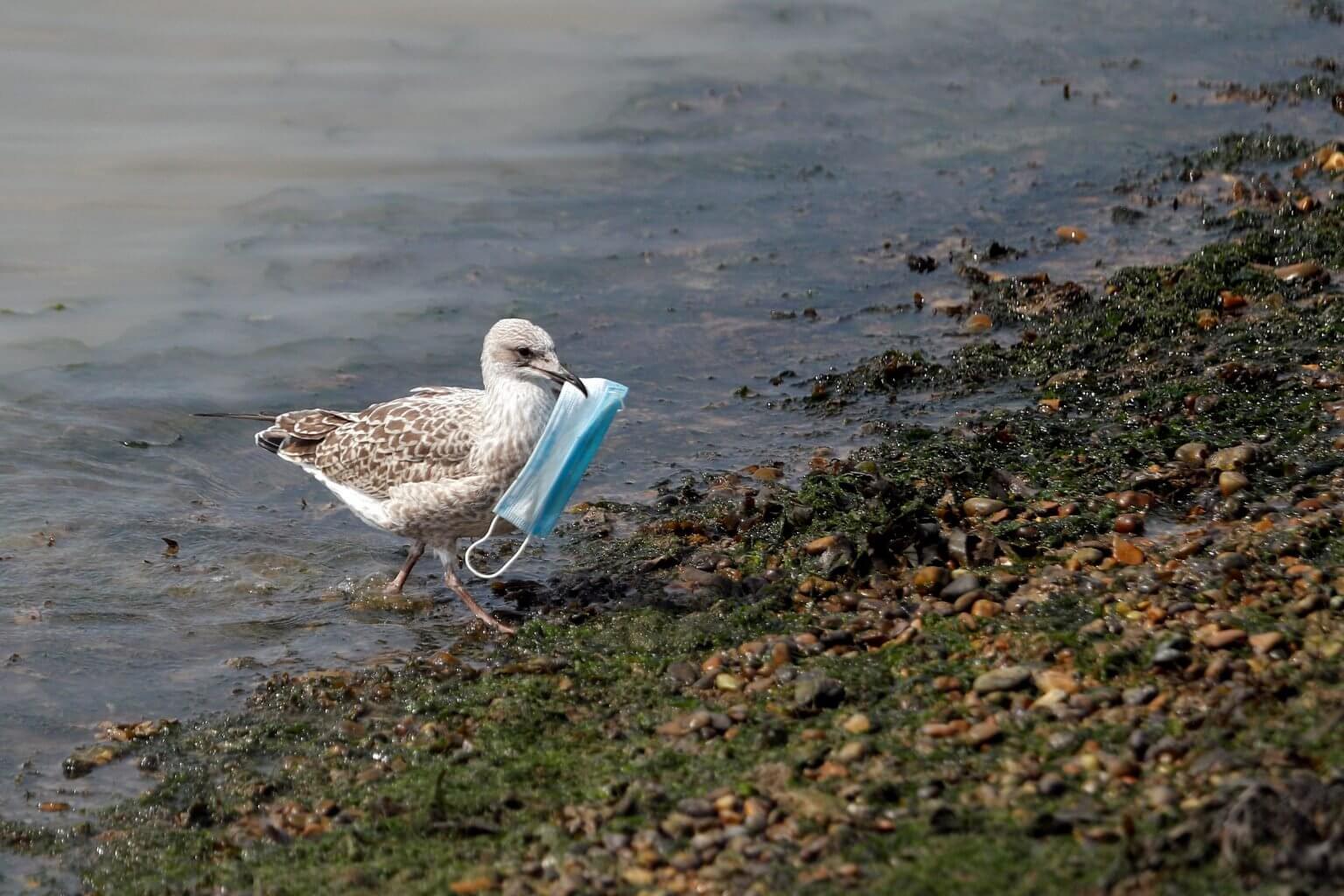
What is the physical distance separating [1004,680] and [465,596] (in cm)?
298

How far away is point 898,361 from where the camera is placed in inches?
374

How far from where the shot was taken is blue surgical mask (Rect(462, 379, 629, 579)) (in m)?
7.26

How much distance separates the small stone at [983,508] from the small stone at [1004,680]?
1651mm

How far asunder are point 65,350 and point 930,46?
9.08m

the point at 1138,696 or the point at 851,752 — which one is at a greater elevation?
the point at 1138,696

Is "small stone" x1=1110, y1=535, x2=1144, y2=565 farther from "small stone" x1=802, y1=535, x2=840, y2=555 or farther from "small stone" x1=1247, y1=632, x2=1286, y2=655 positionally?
Answer: "small stone" x1=802, y1=535, x2=840, y2=555

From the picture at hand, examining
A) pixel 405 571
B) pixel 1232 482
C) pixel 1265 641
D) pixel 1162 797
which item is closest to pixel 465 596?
pixel 405 571

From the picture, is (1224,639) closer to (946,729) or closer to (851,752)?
(946,729)

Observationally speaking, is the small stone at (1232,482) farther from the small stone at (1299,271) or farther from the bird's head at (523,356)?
the small stone at (1299,271)

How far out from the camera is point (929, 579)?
6352mm

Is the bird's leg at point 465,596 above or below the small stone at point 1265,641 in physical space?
below

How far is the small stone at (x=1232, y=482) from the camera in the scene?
267 inches

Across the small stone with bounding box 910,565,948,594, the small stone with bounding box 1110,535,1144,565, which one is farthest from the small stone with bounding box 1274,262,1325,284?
the small stone with bounding box 910,565,948,594

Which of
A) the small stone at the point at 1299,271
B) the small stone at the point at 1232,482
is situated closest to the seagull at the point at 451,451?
the small stone at the point at 1232,482
